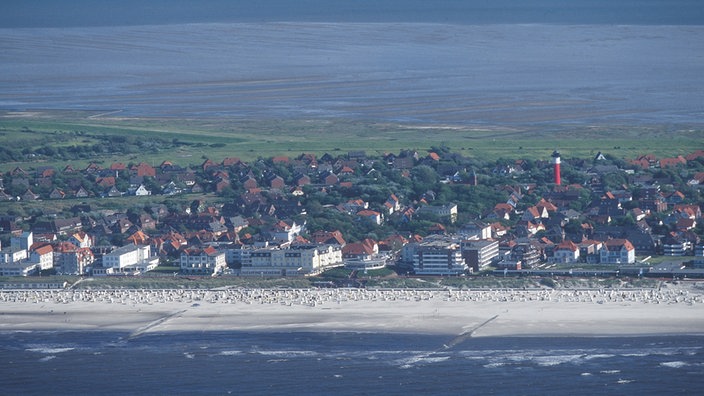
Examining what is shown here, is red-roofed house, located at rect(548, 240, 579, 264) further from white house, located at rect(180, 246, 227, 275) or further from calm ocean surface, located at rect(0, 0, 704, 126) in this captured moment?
calm ocean surface, located at rect(0, 0, 704, 126)

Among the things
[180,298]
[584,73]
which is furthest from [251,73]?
[180,298]

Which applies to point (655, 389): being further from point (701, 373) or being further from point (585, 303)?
point (585, 303)

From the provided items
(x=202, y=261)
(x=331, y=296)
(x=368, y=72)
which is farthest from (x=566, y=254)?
(x=368, y=72)

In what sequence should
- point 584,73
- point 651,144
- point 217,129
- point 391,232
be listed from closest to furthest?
point 391,232
point 651,144
point 217,129
point 584,73

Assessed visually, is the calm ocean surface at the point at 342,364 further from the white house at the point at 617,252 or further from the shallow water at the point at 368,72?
the shallow water at the point at 368,72

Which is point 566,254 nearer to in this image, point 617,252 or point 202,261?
point 617,252

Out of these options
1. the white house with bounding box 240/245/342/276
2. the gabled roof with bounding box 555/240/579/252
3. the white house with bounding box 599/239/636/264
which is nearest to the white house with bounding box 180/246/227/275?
the white house with bounding box 240/245/342/276
